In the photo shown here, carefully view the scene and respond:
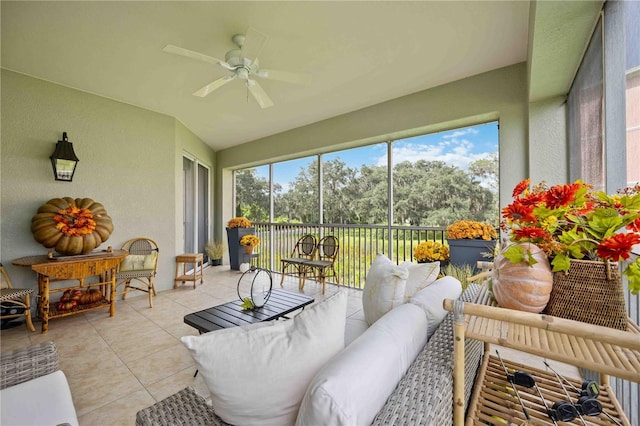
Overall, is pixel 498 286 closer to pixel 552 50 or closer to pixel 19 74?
pixel 552 50

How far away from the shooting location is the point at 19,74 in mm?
3053

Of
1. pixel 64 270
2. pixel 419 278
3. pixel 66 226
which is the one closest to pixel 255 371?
pixel 419 278

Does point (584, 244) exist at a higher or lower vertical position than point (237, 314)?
higher

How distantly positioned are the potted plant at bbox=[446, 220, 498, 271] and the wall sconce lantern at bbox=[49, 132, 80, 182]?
188 inches

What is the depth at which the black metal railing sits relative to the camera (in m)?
3.95

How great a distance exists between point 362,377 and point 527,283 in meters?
0.62

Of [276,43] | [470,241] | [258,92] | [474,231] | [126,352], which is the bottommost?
[126,352]

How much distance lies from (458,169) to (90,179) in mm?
4972

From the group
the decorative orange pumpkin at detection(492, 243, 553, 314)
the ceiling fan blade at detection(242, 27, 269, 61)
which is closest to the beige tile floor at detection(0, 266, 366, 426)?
the decorative orange pumpkin at detection(492, 243, 553, 314)

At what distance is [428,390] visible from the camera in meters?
0.83

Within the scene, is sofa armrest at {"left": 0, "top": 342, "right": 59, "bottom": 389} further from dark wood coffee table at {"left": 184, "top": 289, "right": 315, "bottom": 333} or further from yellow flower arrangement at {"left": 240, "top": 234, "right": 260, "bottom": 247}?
yellow flower arrangement at {"left": 240, "top": 234, "right": 260, "bottom": 247}

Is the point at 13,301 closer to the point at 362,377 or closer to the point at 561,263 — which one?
the point at 362,377

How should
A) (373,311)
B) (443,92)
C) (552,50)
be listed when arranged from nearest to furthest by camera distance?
(373,311) → (552,50) → (443,92)

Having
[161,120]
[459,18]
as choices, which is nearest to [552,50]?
[459,18]
